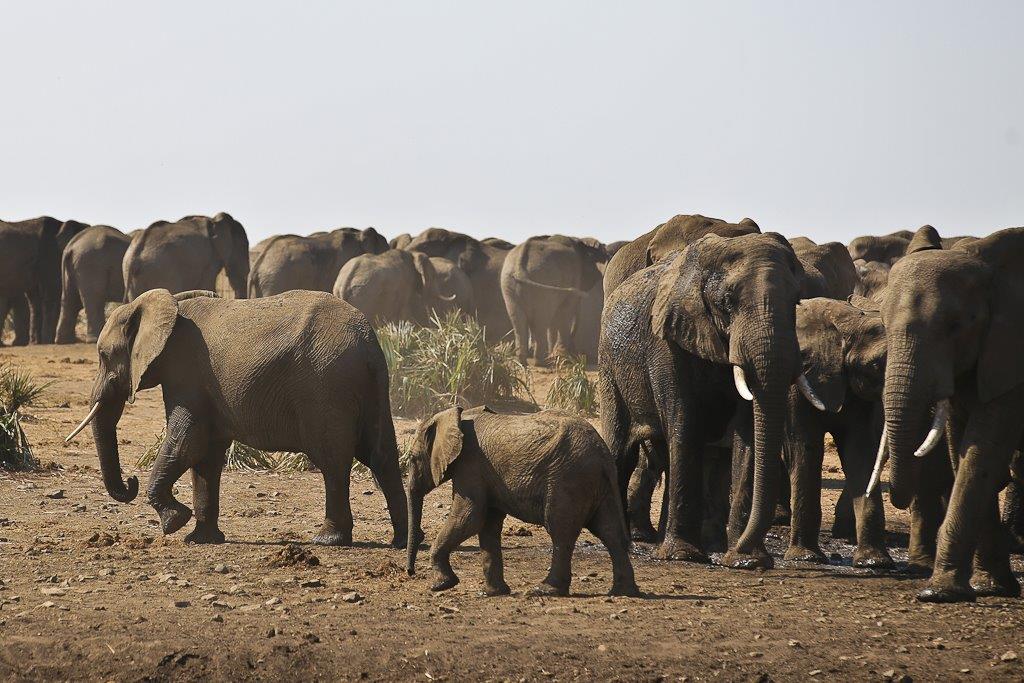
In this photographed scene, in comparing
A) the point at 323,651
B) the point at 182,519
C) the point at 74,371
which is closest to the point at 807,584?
the point at 323,651

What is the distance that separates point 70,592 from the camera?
29.1ft

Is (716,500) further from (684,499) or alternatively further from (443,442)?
(443,442)

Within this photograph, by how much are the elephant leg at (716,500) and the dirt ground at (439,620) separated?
391 millimetres

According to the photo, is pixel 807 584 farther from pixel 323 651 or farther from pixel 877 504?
pixel 323 651

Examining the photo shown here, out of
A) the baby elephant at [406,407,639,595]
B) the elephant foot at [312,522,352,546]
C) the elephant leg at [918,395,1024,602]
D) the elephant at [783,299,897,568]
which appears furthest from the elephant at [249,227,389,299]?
the elephant leg at [918,395,1024,602]

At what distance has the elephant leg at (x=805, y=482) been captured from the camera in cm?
1031

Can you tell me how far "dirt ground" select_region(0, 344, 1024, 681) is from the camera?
7566 millimetres

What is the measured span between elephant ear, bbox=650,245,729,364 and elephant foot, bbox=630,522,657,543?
5.71ft

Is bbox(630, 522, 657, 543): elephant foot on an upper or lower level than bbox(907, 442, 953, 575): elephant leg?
lower

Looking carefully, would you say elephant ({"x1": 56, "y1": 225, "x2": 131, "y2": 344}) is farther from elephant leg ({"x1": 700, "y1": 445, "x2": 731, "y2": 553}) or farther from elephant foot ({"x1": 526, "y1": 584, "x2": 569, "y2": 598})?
elephant foot ({"x1": 526, "y1": 584, "x2": 569, "y2": 598})

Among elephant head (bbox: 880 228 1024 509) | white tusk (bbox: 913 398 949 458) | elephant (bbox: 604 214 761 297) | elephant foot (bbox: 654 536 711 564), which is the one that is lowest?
elephant foot (bbox: 654 536 711 564)

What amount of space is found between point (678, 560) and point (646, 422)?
1069 millimetres

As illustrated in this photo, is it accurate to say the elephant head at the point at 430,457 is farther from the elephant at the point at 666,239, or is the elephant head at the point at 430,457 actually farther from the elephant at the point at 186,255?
the elephant at the point at 186,255

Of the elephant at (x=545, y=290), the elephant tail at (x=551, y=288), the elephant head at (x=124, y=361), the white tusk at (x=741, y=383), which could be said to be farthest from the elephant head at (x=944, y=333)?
the elephant tail at (x=551, y=288)
